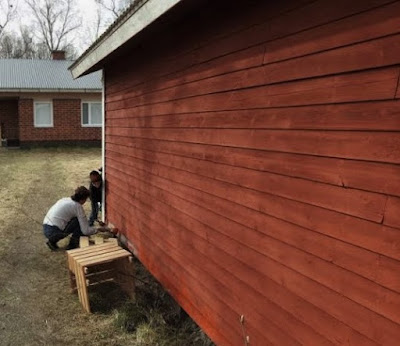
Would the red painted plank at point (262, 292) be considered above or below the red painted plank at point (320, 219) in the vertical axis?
below

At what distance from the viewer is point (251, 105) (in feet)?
11.0

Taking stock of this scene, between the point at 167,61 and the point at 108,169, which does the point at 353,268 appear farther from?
the point at 108,169

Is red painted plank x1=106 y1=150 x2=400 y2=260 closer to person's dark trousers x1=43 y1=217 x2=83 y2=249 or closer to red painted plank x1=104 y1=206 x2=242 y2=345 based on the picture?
red painted plank x1=104 y1=206 x2=242 y2=345

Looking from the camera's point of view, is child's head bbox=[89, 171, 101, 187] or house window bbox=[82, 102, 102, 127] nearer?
child's head bbox=[89, 171, 101, 187]

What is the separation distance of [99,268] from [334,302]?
4.38 m

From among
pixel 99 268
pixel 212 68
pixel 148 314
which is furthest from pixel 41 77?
pixel 212 68

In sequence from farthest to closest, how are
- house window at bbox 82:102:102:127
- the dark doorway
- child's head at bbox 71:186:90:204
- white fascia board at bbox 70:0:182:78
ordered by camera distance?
the dark doorway < house window at bbox 82:102:102:127 < child's head at bbox 71:186:90:204 < white fascia board at bbox 70:0:182:78

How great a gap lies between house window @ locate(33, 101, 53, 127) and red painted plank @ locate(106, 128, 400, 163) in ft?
66.9

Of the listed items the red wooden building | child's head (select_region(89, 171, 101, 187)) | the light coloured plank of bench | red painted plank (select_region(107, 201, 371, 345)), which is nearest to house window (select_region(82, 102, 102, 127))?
child's head (select_region(89, 171, 101, 187))

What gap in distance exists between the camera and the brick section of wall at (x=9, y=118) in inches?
962

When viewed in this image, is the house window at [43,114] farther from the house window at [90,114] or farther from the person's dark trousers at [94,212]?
the person's dark trousers at [94,212]

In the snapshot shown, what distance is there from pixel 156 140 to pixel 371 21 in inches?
141

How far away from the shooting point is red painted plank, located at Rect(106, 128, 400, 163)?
220 cm

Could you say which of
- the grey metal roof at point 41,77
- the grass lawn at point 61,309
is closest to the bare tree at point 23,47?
the grey metal roof at point 41,77
